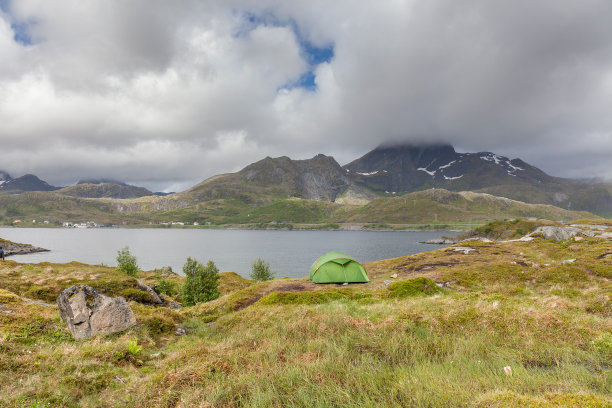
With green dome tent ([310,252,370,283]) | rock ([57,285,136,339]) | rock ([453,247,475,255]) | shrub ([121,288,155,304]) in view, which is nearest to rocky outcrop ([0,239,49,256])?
shrub ([121,288,155,304])

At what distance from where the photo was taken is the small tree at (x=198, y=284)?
33.4 meters

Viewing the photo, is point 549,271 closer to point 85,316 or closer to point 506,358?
point 506,358

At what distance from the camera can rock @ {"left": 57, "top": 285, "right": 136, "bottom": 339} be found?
39.6 ft

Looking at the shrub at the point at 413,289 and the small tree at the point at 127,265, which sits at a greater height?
the shrub at the point at 413,289

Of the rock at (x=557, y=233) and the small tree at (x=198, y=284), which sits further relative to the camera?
the rock at (x=557, y=233)

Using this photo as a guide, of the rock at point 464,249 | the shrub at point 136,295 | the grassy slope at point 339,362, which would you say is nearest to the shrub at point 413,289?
the grassy slope at point 339,362

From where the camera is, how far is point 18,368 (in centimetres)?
811

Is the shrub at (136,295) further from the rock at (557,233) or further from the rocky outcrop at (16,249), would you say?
the rocky outcrop at (16,249)

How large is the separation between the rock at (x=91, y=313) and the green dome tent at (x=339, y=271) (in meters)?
25.0

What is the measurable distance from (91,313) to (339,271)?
27247 millimetres

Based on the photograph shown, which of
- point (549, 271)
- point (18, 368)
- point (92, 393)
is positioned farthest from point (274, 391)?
point (549, 271)

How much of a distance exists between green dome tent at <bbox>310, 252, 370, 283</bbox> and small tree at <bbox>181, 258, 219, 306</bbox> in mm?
13215

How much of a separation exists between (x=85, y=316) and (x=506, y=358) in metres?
16.2

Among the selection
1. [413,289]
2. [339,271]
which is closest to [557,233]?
[339,271]
